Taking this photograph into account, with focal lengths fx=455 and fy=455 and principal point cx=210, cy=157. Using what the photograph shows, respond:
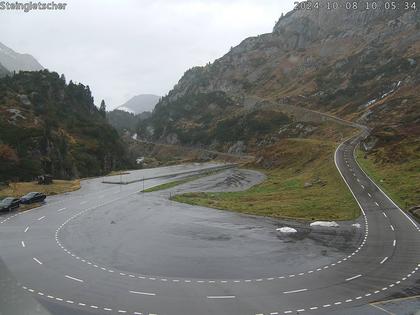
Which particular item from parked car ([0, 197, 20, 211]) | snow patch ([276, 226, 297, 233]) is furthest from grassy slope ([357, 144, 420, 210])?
parked car ([0, 197, 20, 211])

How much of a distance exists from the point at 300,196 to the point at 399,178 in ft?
52.5

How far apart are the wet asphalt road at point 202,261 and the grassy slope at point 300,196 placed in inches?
144

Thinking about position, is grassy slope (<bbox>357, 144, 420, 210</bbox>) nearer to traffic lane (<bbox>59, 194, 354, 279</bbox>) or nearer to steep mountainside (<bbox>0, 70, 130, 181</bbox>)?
traffic lane (<bbox>59, 194, 354, 279</bbox>)

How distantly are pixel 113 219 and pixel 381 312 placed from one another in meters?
35.9

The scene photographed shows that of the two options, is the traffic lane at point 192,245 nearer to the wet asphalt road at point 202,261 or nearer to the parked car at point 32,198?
the wet asphalt road at point 202,261

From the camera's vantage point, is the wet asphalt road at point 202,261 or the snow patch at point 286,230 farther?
the snow patch at point 286,230

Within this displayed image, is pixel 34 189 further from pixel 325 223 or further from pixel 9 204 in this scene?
pixel 325 223

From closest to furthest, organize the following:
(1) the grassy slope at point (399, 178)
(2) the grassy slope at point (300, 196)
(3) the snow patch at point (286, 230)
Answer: (3) the snow patch at point (286, 230) → (2) the grassy slope at point (300, 196) → (1) the grassy slope at point (399, 178)

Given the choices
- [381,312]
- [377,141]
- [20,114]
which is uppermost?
[20,114]

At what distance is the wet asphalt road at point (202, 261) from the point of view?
27078 mm

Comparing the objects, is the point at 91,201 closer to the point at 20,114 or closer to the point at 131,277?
the point at 131,277

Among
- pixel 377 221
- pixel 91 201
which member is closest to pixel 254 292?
pixel 377 221

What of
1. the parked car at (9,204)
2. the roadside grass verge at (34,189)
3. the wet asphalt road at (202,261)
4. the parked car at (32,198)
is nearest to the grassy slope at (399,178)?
the wet asphalt road at (202,261)

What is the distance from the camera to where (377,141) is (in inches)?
3962
